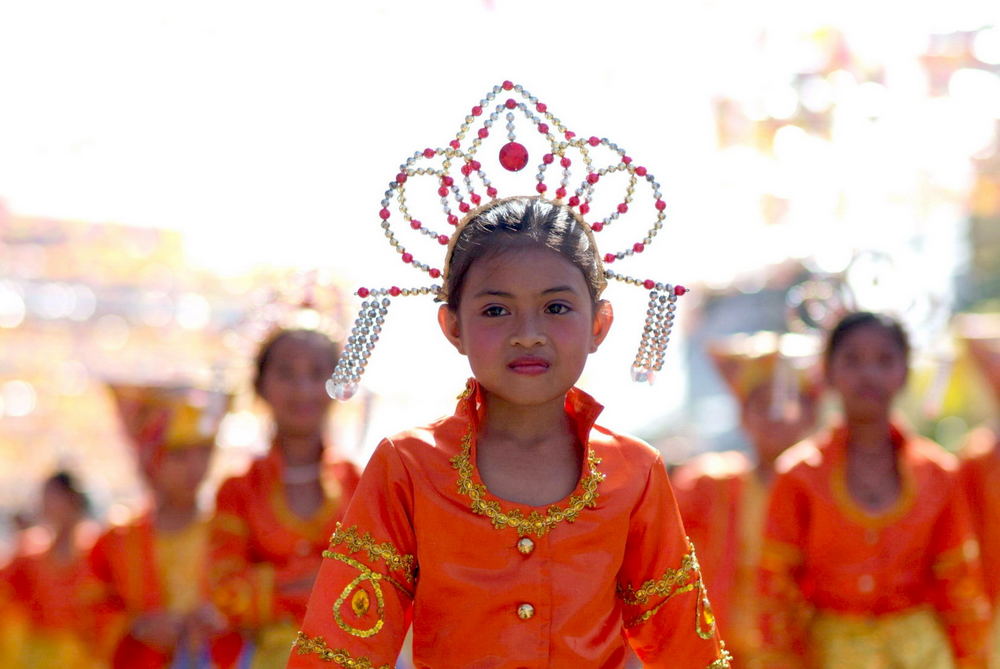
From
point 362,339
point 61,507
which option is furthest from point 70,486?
point 362,339

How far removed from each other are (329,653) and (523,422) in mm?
578

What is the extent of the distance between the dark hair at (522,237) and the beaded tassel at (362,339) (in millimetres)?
107

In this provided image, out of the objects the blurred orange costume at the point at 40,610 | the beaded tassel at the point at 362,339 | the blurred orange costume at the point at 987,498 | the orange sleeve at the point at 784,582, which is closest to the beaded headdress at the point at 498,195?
the beaded tassel at the point at 362,339

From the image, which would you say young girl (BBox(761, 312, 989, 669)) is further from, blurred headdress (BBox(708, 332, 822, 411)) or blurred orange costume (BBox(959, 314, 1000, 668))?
blurred headdress (BBox(708, 332, 822, 411))

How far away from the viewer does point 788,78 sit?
1231 centimetres

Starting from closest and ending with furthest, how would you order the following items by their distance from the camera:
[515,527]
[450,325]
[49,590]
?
[515,527], [450,325], [49,590]

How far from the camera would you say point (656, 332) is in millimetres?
2898

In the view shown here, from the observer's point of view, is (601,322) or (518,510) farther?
(601,322)

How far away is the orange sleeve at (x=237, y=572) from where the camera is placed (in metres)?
4.40

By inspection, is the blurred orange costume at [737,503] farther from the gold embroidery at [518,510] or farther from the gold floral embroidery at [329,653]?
the gold floral embroidery at [329,653]

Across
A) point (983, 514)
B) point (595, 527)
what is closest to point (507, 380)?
point (595, 527)

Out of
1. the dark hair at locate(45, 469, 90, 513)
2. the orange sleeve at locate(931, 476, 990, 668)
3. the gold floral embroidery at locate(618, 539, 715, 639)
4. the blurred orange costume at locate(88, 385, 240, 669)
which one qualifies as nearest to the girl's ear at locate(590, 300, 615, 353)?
the gold floral embroidery at locate(618, 539, 715, 639)

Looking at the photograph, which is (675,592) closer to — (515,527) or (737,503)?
(515,527)

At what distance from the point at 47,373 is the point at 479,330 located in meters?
17.5
